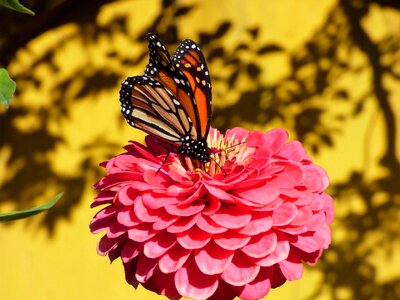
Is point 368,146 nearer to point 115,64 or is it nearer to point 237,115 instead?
point 237,115

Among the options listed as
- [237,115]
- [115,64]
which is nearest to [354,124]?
[237,115]

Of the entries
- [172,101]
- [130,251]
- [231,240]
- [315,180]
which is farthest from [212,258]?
[172,101]

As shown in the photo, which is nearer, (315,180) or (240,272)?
(240,272)

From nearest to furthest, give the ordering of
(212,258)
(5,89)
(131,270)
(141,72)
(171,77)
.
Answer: (5,89), (212,258), (131,270), (171,77), (141,72)

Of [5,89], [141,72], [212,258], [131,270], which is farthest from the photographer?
[141,72]

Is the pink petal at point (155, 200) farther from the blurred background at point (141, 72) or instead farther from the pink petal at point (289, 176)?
the blurred background at point (141, 72)

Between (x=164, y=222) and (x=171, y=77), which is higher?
(x=171, y=77)

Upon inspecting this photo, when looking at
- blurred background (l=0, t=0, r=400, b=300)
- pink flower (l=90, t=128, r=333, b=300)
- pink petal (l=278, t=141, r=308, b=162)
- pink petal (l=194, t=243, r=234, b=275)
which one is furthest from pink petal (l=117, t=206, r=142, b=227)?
blurred background (l=0, t=0, r=400, b=300)

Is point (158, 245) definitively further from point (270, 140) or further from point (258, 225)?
point (270, 140)
